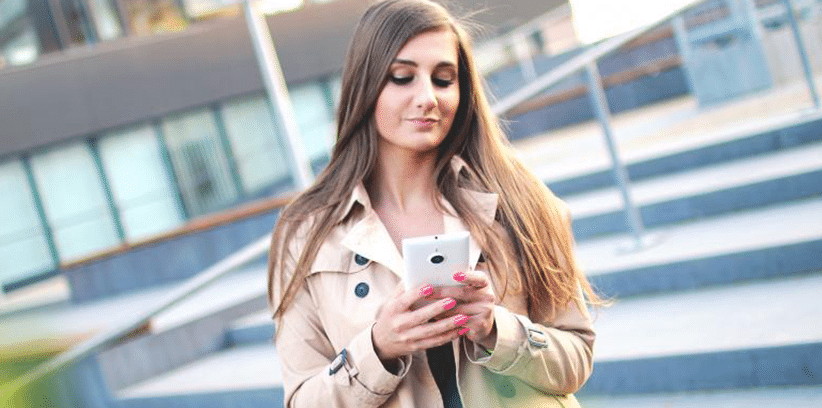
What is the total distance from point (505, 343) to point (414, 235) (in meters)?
0.36

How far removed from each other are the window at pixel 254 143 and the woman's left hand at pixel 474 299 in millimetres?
18033

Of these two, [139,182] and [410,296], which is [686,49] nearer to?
[410,296]

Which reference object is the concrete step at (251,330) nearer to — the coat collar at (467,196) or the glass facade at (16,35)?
the coat collar at (467,196)

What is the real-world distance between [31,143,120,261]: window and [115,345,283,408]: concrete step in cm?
1232

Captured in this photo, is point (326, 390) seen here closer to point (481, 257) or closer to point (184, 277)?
point (481, 257)

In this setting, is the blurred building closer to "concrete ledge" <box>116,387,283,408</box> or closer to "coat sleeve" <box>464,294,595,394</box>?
"concrete ledge" <box>116,387,283,408</box>

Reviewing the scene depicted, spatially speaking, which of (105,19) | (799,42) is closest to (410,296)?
(799,42)

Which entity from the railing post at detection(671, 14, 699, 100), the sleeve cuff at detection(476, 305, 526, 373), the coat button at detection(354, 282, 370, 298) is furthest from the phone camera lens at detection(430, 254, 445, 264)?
the railing post at detection(671, 14, 699, 100)

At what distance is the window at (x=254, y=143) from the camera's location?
65.0 ft

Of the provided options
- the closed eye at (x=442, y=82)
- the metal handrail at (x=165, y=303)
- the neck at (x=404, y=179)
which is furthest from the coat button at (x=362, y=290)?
the metal handrail at (x=165, y=303)

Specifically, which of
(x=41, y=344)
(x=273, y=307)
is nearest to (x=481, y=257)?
(x=273, y=307)

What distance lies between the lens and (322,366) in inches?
85.9

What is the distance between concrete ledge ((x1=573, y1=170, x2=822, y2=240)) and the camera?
506 centimetres

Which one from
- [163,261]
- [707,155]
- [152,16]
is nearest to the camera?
[707,155]
